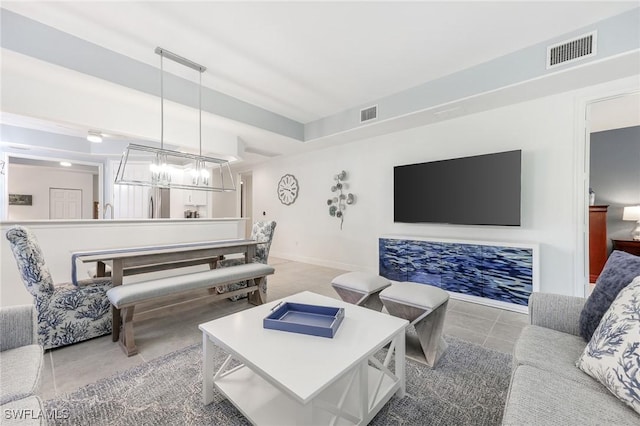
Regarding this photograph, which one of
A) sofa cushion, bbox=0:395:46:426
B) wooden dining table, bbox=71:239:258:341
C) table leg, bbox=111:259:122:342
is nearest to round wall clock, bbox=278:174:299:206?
wooden dining table, bbox=71:239:258:341

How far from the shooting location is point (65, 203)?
24.4ft

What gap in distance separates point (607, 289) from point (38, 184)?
1071 cm

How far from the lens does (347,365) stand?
1150 mm

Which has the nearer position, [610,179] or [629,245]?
[629,245]

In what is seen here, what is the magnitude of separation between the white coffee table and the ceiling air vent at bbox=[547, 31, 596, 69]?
9.40 feet

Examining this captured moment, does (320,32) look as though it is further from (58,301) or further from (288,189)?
(288,189)

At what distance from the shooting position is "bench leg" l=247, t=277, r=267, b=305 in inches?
125

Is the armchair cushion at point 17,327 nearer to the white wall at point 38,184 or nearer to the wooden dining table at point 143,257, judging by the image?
the wooden dining table at point 143,257

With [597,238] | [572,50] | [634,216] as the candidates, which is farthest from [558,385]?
[634,216]

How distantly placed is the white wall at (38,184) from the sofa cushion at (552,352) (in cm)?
1012

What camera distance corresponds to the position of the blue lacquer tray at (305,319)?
4.64 ft

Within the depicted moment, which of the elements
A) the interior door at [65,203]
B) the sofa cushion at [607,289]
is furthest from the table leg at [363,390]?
the interior door at [65,203]

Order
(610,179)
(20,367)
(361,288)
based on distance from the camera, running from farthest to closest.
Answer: (610,179) → (361,288) → (20,367)

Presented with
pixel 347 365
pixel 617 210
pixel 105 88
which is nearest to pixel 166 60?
pixel 105 88
